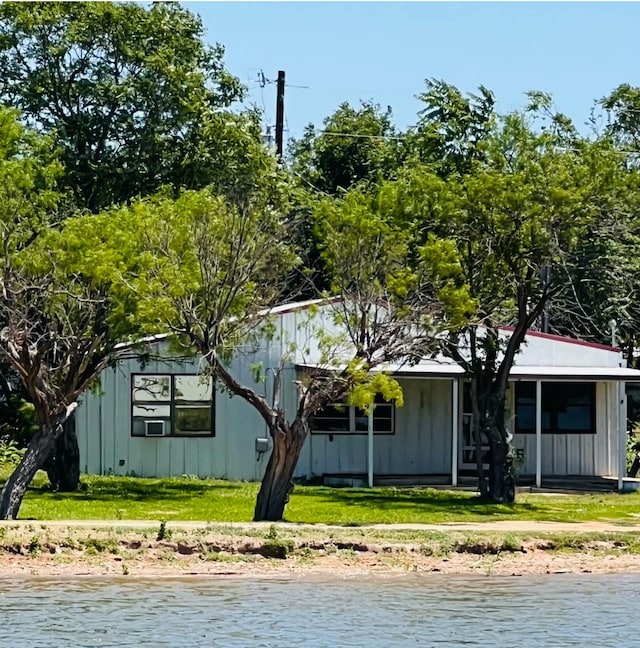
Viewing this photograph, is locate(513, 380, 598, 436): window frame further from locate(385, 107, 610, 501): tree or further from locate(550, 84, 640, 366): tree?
locate(385, 107, 610, 501): tree

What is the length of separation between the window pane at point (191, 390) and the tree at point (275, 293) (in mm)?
6553

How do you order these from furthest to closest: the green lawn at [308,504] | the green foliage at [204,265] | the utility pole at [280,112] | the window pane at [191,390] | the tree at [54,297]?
1. the utility pole at [280,112]
2. the window pane at [191,390]
3. the green lawn at [308,504]
4. the tree at [54,297]
5. the green foliage at [204,265]

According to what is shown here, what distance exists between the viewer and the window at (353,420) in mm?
30719

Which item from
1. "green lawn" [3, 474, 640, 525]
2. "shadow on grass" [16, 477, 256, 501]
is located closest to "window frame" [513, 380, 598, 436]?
"green lawn" [3, 474, 640, 525]

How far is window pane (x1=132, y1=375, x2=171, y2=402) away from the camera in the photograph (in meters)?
29.8

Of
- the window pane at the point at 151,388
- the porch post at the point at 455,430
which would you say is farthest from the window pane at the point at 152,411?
the porch post at the point at 455,430

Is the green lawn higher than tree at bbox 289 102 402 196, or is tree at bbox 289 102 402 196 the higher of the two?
tree at bbox 289 102 402 196

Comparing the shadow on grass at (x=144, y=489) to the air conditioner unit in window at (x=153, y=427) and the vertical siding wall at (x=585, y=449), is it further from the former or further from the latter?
the vertical siding wall at (x=585, y=449)

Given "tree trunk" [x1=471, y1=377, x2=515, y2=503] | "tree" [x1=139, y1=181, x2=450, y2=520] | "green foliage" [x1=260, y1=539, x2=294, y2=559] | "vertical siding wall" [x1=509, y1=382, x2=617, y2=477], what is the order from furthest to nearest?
"vertical siding wall" [x1=509, y1=382, x2=617, y2=477]
"tree trunk" [x1=471, y1=377, x2=515, y2=503]
"tree" [x1=139, y1=181, x2=450, y2=520]
"green foliage" [x1=260, y1=539, x2=294, y2=559]

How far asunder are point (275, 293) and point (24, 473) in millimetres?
4928

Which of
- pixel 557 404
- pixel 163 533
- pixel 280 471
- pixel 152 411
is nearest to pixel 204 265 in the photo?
pixel 280 471

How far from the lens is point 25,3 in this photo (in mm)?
29062

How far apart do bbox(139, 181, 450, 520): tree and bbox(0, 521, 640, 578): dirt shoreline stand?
187 cm

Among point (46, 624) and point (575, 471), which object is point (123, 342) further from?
point (575, 471)
